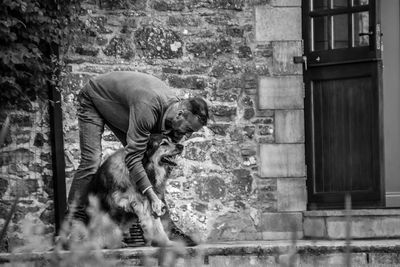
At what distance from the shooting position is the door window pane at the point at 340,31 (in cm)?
845

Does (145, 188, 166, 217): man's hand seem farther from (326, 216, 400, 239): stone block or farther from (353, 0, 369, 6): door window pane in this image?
(353, 0, 369, 6): door window pane

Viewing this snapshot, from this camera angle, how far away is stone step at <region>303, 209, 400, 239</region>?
26.9 ft

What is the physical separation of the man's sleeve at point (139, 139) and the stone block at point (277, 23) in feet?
8.25

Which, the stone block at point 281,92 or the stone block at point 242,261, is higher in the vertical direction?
the stone block at point 281,92

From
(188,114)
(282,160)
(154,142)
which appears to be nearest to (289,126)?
(282,160)

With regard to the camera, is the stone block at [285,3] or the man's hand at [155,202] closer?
the man's hand at [155,202]

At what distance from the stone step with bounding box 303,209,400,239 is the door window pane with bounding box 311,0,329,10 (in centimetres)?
163

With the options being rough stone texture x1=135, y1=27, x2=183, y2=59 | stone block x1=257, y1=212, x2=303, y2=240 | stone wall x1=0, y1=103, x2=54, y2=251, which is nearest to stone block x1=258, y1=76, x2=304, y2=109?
rough stone texture x1=135, y1=27, x2=183, y2=59

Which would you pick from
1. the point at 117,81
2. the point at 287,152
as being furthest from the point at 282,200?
Result: the point at 117,81

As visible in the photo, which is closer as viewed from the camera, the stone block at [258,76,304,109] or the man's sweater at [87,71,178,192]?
the man's sweater at [87,71,178,192]

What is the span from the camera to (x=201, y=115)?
6148 millimetres

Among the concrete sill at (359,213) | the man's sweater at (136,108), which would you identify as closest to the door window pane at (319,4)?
the concrete sill at (359,213)

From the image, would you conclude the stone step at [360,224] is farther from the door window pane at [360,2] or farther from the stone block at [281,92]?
the door window pane at [360,2]

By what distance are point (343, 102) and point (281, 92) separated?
50 cm
